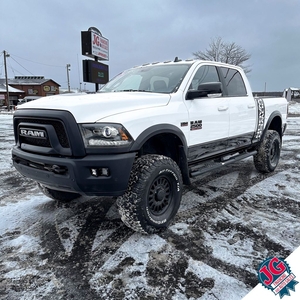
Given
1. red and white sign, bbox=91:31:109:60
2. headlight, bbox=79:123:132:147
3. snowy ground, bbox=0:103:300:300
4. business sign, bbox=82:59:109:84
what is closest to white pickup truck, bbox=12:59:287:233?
headlight, bbox=79:123:132:147

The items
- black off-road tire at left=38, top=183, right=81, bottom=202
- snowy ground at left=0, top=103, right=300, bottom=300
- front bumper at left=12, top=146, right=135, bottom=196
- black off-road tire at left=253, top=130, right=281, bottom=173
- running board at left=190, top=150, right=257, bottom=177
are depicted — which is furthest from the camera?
black off-road tire at left=253, top=130, right=281, bottom=173

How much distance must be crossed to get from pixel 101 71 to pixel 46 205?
9466 mm

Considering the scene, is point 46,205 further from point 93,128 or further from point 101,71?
point 101,71

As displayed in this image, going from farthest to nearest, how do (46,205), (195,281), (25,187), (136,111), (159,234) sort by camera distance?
(25,187), (46,205), (159,234), (136,111), (195,281)

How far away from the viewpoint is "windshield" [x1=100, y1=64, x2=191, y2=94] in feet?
12.1

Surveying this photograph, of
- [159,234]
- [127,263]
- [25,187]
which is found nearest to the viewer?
[127,263]

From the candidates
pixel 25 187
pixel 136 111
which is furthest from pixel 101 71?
pixel 136 111

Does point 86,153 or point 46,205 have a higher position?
point 86,153

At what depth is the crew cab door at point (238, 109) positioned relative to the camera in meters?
4.50

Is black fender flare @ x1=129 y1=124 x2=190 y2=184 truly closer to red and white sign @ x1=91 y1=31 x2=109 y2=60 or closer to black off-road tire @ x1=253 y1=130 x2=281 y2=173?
black off-road tire @ x1=253 y1=130 x2=281 y2=173

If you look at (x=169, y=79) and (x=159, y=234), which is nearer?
(x=159, y=234)

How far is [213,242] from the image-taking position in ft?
9.59

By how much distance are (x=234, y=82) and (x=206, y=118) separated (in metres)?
1.39

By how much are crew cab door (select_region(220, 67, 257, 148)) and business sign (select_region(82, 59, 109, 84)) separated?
25.9 ft
